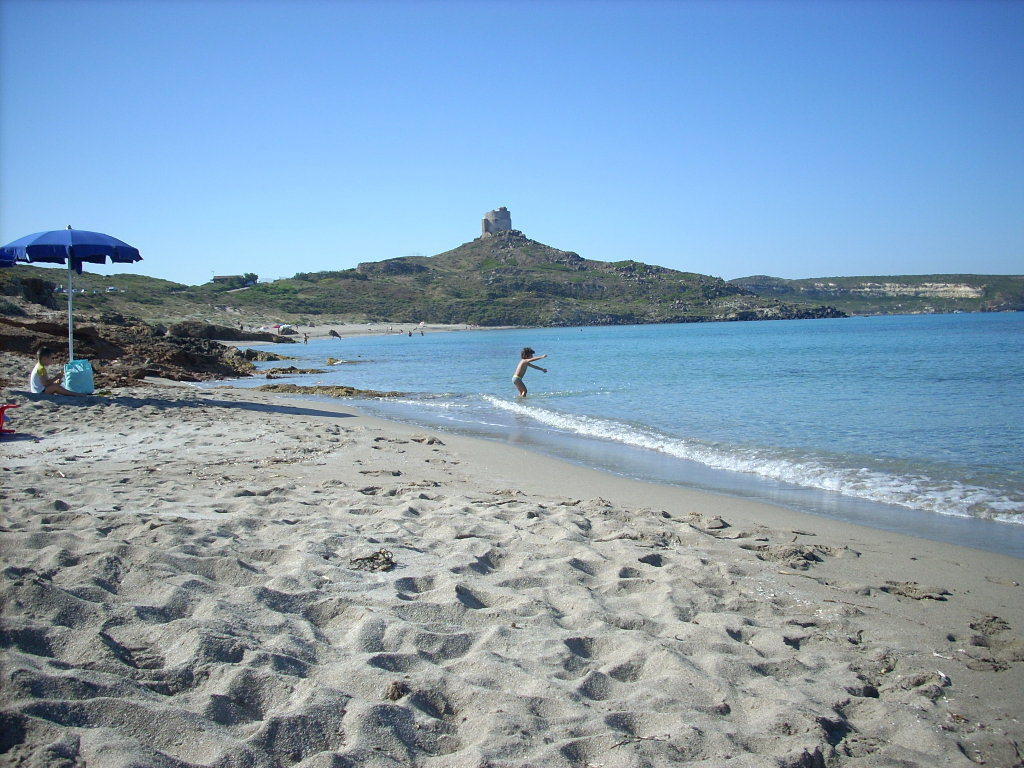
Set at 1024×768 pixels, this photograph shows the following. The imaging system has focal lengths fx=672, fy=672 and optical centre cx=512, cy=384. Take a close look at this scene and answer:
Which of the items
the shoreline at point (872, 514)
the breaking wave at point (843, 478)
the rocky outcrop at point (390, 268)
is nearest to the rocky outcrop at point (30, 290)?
the breaking wave at point (843, 478)

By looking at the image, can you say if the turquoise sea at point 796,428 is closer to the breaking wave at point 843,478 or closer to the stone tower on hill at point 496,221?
the breaking wave at point 843,478

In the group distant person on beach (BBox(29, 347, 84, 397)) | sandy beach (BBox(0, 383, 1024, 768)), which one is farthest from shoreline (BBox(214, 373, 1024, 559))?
distant person on beach (BBox(29, 347, 84, 397))

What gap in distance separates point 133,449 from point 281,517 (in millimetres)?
4060

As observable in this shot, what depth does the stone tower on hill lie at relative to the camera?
557 feet

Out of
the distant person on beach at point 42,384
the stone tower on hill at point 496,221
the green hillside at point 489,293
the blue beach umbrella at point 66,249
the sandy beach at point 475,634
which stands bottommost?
the sandy beach at point 475,634

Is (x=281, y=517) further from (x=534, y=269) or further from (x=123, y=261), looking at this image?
(x=534, y=269)

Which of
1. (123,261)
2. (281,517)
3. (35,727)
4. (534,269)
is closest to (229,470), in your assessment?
(281,517)

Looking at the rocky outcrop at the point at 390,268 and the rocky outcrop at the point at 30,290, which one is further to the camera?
the rocky outcrop at the point at 390,268

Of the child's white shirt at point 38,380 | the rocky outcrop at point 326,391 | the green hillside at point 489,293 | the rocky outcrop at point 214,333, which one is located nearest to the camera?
the child's white shirt at point 38,380

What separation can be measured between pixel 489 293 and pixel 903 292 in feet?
307

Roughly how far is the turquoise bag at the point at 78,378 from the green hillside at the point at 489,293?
190 ft

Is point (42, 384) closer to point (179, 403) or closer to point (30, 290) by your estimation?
point (179, 403)

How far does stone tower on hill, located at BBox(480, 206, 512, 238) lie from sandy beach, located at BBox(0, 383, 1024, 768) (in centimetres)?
16765

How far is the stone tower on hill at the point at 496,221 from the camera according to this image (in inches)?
6678
